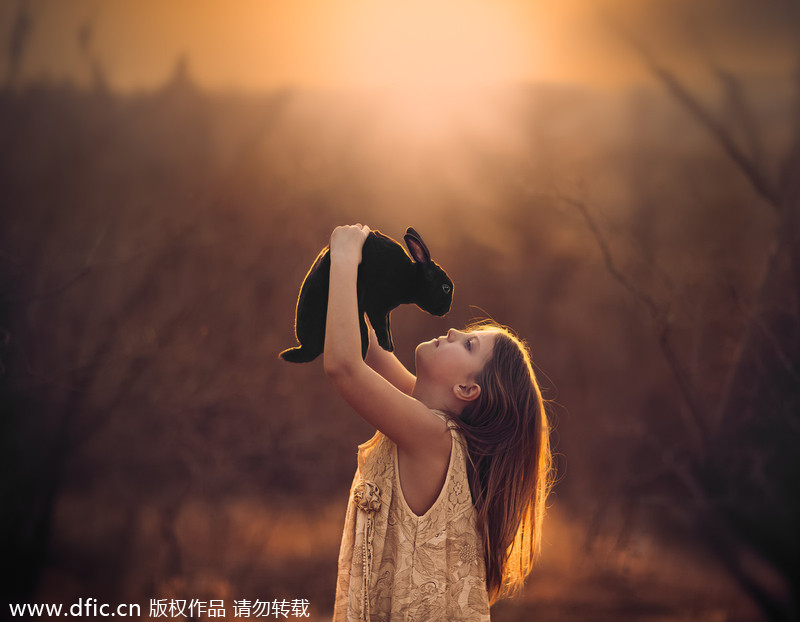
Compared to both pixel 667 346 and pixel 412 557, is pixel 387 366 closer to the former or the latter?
pixel 412 557

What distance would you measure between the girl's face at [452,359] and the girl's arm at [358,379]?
10 cm

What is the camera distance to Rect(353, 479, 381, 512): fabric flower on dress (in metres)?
1.21

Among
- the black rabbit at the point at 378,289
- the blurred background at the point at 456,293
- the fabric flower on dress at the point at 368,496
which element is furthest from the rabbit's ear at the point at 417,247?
the blurred background at the point at 456,293

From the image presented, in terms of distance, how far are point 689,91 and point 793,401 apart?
1368 mm

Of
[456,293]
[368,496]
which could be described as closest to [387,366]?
[368,496]

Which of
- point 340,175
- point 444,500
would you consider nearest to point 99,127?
point 340,175

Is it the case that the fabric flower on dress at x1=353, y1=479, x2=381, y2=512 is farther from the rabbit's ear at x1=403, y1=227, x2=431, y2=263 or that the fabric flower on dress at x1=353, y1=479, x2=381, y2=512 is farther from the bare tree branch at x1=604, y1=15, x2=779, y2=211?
the bare tree branch at x1=604, y1=15, x2=779, y2=211

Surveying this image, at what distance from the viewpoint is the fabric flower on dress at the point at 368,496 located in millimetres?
1206

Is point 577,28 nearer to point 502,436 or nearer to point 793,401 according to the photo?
point 793,401

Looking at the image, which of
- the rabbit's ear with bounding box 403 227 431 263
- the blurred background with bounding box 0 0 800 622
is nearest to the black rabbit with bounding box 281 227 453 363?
the rabbit's ear with bounding box 403 227 431 263

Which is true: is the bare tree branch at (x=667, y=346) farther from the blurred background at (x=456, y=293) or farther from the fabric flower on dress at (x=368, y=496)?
the fabric flower on dress at (x=368, y=496)

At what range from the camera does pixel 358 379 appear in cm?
110

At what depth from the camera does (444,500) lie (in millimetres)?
1209

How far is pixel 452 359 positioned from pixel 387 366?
6.2 inches
